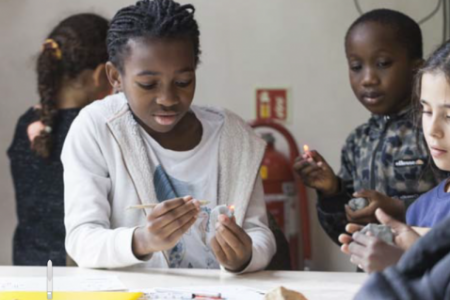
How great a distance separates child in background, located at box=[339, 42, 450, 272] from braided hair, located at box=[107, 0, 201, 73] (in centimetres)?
56

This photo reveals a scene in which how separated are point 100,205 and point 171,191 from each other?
18cm

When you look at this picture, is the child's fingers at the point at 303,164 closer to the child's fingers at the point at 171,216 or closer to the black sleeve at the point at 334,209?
the black sleeve at the point at 334,209

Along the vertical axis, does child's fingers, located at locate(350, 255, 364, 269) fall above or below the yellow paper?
above

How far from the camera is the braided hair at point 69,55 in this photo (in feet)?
8.79

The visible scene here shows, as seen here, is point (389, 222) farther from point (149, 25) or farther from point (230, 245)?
point (149, 25)

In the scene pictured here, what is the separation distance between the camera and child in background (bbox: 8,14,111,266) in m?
2.59

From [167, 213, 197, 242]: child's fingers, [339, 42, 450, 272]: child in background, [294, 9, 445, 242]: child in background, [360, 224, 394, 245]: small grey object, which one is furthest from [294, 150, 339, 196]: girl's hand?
[360, 224, 394, 245]: small grey object

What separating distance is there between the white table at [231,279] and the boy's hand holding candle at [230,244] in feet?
0.10

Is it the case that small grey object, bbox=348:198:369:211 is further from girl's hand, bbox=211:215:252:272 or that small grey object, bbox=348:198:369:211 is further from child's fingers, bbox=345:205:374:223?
girl's hand, bbox=211:215:252:272

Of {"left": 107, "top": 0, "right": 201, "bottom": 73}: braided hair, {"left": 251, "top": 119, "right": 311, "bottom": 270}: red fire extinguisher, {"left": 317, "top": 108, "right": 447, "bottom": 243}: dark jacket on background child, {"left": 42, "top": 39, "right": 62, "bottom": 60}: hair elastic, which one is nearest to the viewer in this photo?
{"left": 107, "top": 0, "right": 201, "bottom": 73}: braided hair

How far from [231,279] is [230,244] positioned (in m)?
0.07

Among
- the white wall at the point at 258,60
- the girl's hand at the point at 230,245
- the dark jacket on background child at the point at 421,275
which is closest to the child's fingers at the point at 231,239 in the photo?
the girl's hand at the point at 230,245

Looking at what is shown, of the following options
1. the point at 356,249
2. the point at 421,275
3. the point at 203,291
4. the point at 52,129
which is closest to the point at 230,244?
the point at 203,291

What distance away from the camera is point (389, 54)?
7.28ft
